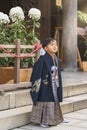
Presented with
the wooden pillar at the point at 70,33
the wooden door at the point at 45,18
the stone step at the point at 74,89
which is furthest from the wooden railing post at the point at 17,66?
the wooden door at the point at 45,18

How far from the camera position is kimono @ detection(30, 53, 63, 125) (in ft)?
22.4

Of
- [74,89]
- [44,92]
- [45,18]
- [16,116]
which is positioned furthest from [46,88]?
[45,18]

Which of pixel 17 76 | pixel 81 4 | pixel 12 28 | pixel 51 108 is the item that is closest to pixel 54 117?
pixel 51 108

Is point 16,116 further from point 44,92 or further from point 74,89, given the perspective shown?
point 74,89

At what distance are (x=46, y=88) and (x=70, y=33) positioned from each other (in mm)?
7025

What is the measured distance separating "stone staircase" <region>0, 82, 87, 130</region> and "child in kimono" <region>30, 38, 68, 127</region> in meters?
0.25

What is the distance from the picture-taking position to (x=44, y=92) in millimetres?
6852

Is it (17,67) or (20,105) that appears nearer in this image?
(20,105)

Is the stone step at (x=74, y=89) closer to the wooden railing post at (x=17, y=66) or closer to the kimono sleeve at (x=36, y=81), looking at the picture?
the wooden railing post at (x=17, y=66)

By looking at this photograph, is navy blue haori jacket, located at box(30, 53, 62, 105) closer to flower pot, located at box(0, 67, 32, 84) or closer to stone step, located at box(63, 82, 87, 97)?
flower pot, located at box(0, 67, 32, 84)

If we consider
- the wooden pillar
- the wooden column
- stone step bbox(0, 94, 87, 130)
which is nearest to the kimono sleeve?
stone step bbox(0, 94, 87, 130)

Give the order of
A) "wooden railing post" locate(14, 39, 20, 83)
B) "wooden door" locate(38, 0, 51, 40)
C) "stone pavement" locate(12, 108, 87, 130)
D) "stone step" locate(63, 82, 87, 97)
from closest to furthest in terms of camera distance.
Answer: "stone pavement" locate(12, 108, 87, 130) → "wooden railing post" locate(14, 39, 20, 83) → "stone step" locate(63, 82, 87, 97) → "wooden door" locate(38, 0, 51, 40)

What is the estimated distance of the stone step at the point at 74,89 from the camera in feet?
29.3

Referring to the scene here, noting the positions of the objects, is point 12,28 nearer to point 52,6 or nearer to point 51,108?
point 51,108
